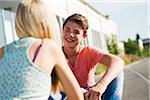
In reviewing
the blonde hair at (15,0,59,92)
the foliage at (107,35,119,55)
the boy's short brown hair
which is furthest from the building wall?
the foliage at (107,35,119,55)

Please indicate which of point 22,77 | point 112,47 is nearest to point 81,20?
point 22,77

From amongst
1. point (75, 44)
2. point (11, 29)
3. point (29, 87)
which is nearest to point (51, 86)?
point (29, 87)

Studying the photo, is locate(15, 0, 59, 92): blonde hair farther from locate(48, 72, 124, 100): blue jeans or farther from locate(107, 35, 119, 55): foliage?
locate(107, 35, 119, 55): foliage

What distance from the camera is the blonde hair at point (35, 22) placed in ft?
8.79

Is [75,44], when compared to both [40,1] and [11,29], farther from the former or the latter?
[11,29]

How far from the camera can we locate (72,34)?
3.96m

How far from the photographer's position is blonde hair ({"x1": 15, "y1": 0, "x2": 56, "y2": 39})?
2680 millimetres

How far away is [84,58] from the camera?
401 centimetres

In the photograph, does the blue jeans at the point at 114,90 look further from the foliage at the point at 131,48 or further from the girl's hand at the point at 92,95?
the foliage at the point at 131,48

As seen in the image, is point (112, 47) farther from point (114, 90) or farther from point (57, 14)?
point (114, 90)

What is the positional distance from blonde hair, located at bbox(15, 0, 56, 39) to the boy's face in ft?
3.66

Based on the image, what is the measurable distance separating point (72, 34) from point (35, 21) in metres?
1.30

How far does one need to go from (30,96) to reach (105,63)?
4.20 ft

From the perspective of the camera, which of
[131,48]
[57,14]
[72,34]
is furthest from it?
[131,48]
